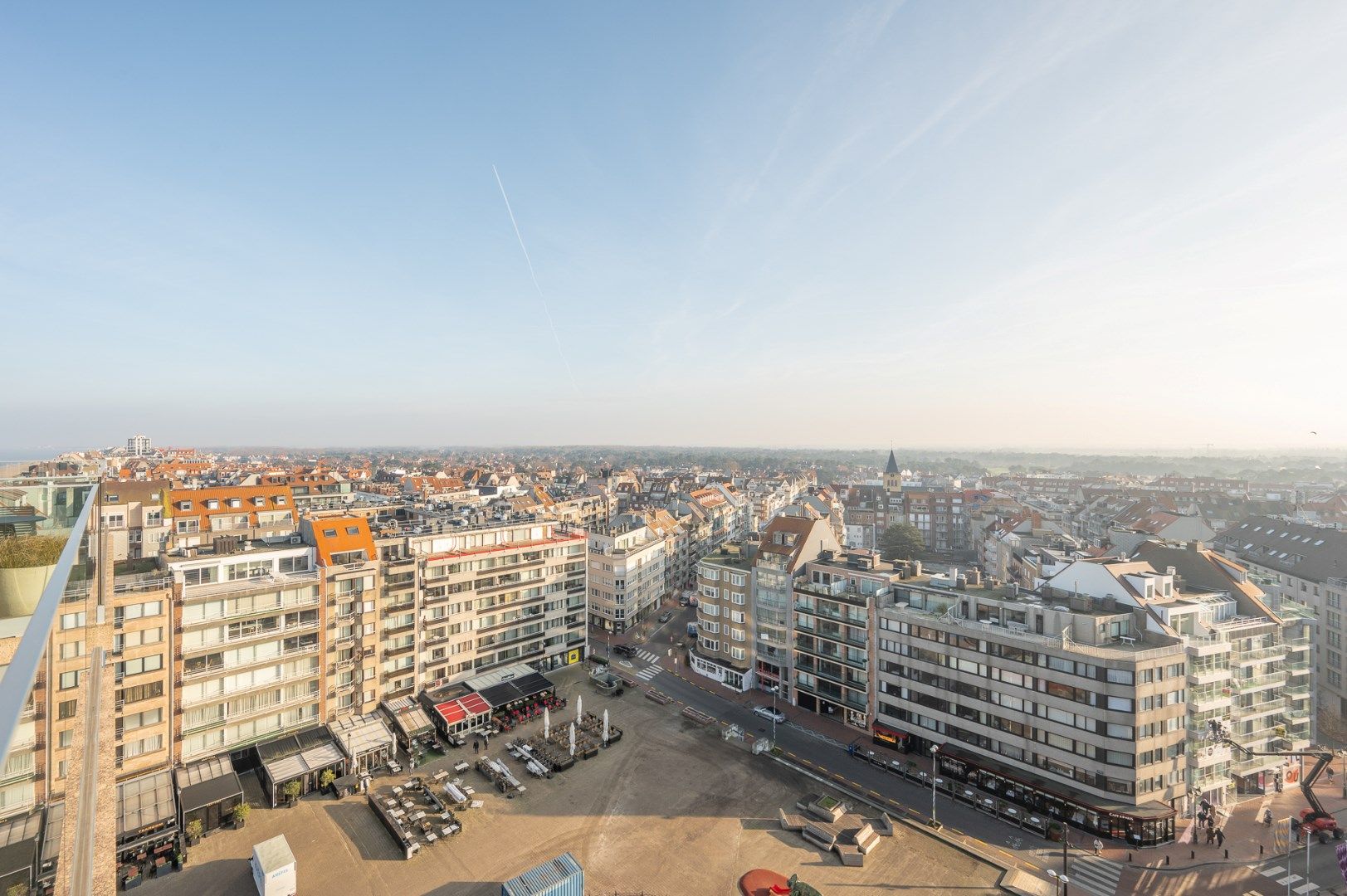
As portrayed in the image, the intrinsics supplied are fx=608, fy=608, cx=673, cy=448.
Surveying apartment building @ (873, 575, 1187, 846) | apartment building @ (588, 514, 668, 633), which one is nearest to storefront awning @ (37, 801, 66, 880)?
apartment building @ (873, 575, 1187, 846)

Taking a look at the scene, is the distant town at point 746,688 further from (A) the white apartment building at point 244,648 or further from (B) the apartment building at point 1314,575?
(B) the apartment building at point 1314,575

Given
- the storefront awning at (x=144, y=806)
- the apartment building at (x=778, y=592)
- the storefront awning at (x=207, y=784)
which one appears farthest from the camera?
the apartment building at (x=778, y=592)

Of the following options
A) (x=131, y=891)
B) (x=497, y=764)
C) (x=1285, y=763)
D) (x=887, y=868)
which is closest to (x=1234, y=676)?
(x=1285, y=763)

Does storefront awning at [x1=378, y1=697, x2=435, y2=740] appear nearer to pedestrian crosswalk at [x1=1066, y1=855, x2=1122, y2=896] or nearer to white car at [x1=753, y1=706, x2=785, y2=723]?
white car at [x1=753, y1=706, x2=785, y2=723]

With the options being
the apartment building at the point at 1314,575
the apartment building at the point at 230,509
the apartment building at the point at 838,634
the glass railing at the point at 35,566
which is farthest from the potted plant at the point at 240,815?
the apartment building at the point at 1314,575

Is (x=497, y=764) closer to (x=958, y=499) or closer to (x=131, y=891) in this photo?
(x=131, y=891)

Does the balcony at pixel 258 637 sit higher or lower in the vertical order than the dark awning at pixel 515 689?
higher

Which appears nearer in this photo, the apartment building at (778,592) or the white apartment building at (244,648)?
the white apartment building at (244,648)
